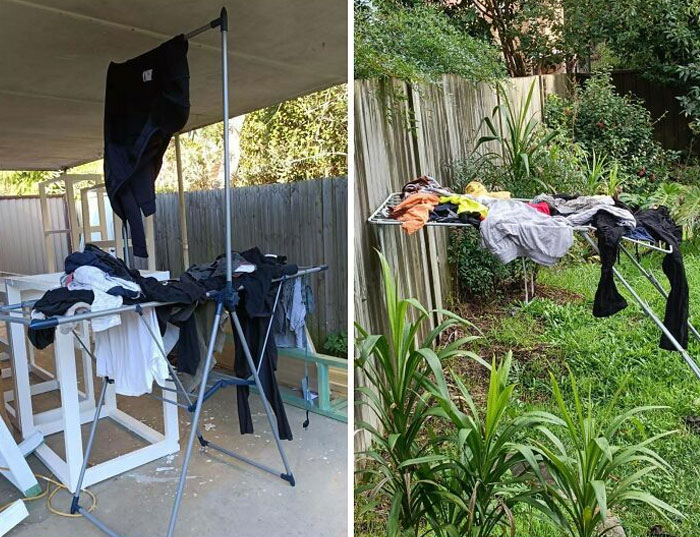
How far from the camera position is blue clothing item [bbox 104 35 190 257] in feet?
6.82

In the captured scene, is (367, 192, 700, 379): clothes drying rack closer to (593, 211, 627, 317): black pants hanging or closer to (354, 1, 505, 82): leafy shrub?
(593, 211, 627, 317): black pants hanging

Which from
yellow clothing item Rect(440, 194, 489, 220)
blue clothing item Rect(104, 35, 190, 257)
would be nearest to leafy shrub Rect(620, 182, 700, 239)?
yellow clothing item Rect(440, 194, 489, 220)

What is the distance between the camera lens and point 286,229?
430 cm

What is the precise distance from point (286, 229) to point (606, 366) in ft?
7.68

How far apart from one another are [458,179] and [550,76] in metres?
3.03

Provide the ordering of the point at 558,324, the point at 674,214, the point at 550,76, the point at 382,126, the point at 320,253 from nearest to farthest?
the point at 382,126 < the point at 558,324 < the point at 320,253 < the point at 674,214 < the point at 550,76

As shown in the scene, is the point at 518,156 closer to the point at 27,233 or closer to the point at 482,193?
the point at 482,193

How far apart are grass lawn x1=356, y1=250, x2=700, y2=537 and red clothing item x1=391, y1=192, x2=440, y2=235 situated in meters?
0.99

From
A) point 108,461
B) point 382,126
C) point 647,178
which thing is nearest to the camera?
point 382,126

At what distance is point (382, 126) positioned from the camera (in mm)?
2471

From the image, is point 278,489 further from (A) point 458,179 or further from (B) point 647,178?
(B) point 647,178

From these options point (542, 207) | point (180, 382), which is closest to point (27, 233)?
point (180, 382)

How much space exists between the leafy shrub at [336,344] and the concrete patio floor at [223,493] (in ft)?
2.65

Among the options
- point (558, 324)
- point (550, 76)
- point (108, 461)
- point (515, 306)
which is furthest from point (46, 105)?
point (550, 76)
